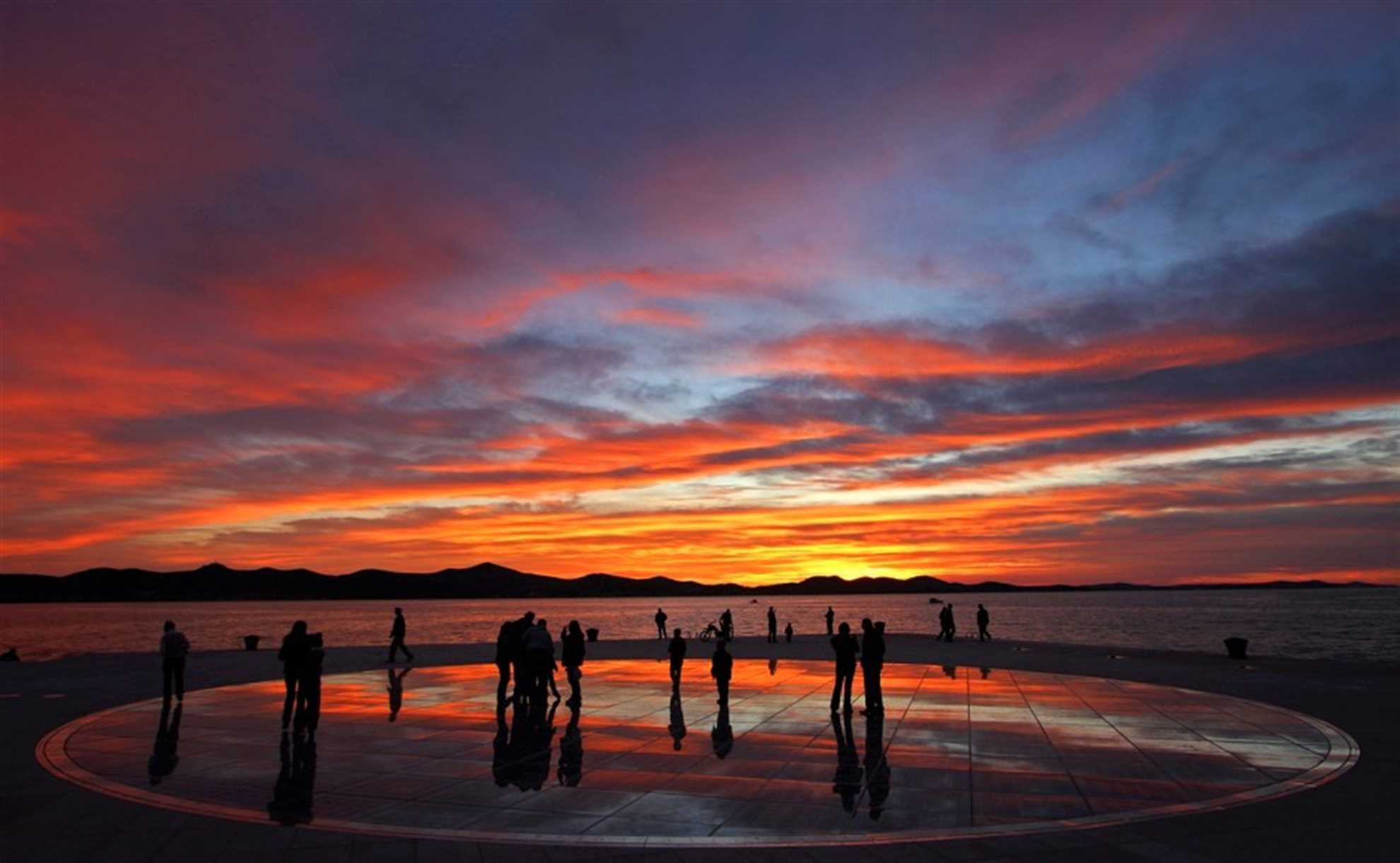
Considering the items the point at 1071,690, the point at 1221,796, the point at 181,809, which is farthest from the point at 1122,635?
the point at 181,809

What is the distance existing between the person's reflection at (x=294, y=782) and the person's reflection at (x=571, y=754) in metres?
3.11

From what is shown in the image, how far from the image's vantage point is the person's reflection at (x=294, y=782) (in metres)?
9.95

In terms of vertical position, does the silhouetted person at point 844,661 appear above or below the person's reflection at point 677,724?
above

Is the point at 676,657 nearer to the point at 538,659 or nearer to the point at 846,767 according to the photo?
the point at 538,659

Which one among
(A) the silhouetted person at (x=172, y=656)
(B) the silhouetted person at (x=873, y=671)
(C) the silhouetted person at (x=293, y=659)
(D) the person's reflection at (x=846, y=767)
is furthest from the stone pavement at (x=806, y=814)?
(B) the silhouetted person at (x=873, y=671)

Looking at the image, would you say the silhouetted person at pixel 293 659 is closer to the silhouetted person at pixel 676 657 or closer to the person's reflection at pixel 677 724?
the person's reflection at pixel 677 724

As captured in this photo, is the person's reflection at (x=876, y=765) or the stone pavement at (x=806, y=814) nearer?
the stone pavement at (x=806, y=814)

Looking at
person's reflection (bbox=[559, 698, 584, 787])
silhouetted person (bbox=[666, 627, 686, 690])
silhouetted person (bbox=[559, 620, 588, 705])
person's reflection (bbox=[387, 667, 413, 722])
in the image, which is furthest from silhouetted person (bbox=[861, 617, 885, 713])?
person's reflection (bbox=[387, 667, 413, 722])

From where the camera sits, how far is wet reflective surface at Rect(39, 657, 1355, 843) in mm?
9891

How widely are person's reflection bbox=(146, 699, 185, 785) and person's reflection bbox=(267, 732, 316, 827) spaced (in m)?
1.42

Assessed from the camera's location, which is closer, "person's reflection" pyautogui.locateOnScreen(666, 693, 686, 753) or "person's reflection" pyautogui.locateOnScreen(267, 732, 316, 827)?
"person's reflection" pyautogui.locateOnScreen(267, 732, 316, 827)

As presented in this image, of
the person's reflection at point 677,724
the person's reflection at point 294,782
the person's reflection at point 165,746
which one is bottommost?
the person's reflection at point 294,782

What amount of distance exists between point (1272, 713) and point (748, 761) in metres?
11.0

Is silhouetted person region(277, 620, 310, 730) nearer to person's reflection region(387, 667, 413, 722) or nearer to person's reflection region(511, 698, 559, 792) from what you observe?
person's reflection region(387, 667, 413, 722)
